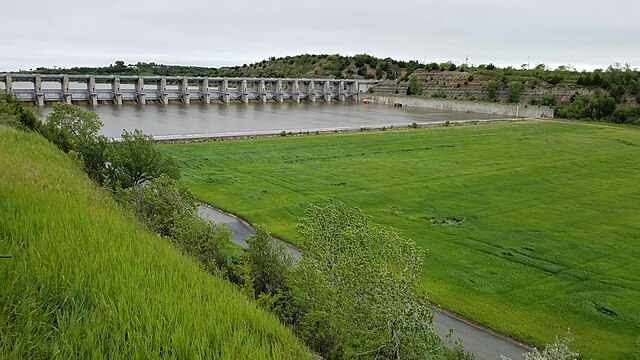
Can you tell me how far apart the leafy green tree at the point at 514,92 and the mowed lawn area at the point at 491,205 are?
2870 cm

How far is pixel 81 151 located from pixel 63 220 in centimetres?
1331

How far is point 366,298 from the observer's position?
7.72m

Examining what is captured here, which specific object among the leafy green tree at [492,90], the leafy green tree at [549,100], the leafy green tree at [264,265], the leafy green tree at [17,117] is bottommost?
the leafy green tree at [264,265]

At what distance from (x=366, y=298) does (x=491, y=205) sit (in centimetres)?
1857

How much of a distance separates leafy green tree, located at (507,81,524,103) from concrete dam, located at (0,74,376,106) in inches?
1239

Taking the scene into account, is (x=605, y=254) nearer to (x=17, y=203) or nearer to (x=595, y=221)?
(x=595, y=221)

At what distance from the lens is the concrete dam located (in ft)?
214

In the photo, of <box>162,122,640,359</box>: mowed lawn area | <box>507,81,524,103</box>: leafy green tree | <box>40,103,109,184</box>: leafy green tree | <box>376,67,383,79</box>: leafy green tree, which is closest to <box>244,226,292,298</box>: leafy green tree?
<box>162,122,640,359</box>: mowed lawn area

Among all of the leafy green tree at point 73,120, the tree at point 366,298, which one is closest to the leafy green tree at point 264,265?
the tree at point 366,298

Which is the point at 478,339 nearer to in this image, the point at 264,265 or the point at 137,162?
the point at 264,265

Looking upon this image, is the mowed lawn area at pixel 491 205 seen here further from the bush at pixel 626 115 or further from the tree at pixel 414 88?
the tree at pixel 414 88

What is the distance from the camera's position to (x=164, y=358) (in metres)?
3.77

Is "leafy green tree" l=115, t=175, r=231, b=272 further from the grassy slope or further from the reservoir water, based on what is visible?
the reservoir water

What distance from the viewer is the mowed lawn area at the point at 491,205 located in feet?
46.8
